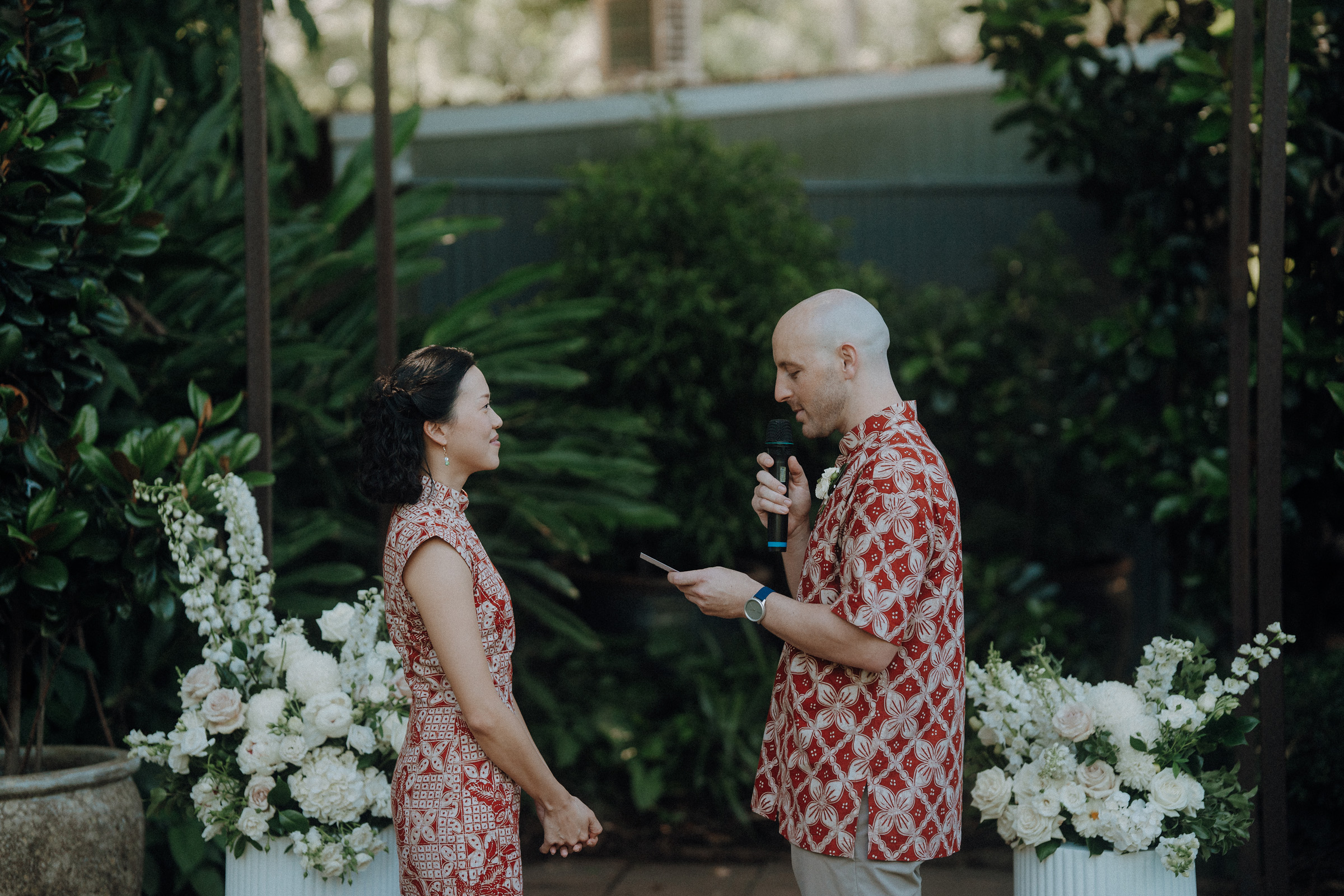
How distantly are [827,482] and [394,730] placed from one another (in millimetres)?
1071

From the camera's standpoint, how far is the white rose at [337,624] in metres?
2.72

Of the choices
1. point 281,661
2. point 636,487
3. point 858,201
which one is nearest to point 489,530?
point 636,487

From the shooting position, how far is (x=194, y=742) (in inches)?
100.0

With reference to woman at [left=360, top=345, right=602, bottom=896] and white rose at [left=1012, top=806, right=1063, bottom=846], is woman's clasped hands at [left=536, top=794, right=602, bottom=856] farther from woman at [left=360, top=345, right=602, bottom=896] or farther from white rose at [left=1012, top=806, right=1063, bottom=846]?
white rose at [left=1012, top=806, right=1063, bottom=846]

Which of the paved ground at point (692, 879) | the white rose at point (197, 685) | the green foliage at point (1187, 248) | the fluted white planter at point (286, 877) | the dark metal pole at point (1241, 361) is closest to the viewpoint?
the fluted white planter at point (286, 877)

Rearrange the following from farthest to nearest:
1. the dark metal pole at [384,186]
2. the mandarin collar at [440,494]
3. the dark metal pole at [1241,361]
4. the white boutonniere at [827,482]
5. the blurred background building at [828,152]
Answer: the blurred background building at [828,152] → the dark metal pole at [384,186] → the dark metal pole at [1241,361] → the white boutonniere at [827,482] → the mandarin collar at [440,494]

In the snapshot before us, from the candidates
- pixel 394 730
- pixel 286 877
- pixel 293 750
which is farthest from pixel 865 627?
pixel 286 877

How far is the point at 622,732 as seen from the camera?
4.61 metres

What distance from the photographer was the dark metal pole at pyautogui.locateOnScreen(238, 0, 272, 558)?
292 cm

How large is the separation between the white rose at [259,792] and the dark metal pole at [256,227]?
659mm

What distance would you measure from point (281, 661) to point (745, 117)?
14.3 ft

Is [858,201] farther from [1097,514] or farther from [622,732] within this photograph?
[622,732]

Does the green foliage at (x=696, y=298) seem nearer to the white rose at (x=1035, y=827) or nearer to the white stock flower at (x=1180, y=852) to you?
the white rose at (x=1035, y=827)

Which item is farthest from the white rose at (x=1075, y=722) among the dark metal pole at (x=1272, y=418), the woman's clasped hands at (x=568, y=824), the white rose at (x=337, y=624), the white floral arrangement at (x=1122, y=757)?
the white rose at (x=337, y=624)
